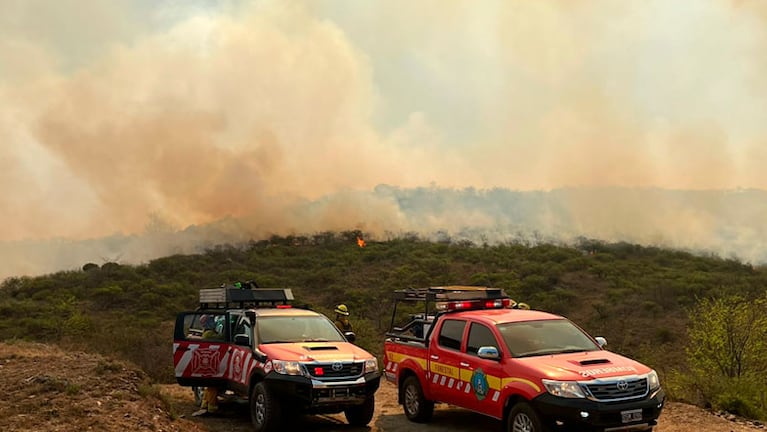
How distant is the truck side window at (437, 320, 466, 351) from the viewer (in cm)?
1087

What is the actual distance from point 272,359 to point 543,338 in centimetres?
423

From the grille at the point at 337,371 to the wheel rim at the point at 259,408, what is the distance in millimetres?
968

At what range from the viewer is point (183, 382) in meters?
12.7

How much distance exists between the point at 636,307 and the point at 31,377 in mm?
37602

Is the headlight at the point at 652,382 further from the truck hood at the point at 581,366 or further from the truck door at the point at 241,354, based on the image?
the truck door at the point at 241,354

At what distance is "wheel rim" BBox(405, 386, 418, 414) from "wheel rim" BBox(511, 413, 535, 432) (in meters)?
3.05

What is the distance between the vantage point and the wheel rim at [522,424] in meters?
8.78

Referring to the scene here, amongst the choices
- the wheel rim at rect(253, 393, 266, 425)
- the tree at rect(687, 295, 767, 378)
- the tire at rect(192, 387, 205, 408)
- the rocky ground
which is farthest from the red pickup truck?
the tree at rect(687, 295, 767, 378)

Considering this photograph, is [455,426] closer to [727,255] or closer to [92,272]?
[92,272]

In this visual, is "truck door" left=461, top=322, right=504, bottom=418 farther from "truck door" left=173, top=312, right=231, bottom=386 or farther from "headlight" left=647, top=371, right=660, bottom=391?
"truck door" left=173, top=312, right=231, bottom=386

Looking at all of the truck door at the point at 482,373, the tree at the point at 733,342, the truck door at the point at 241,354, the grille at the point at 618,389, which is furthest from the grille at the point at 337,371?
the tree at the point at 733,342

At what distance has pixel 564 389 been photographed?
8.52m

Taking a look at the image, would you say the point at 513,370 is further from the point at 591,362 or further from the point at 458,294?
the point at 458,294

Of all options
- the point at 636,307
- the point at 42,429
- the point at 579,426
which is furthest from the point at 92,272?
the point at 579,426
